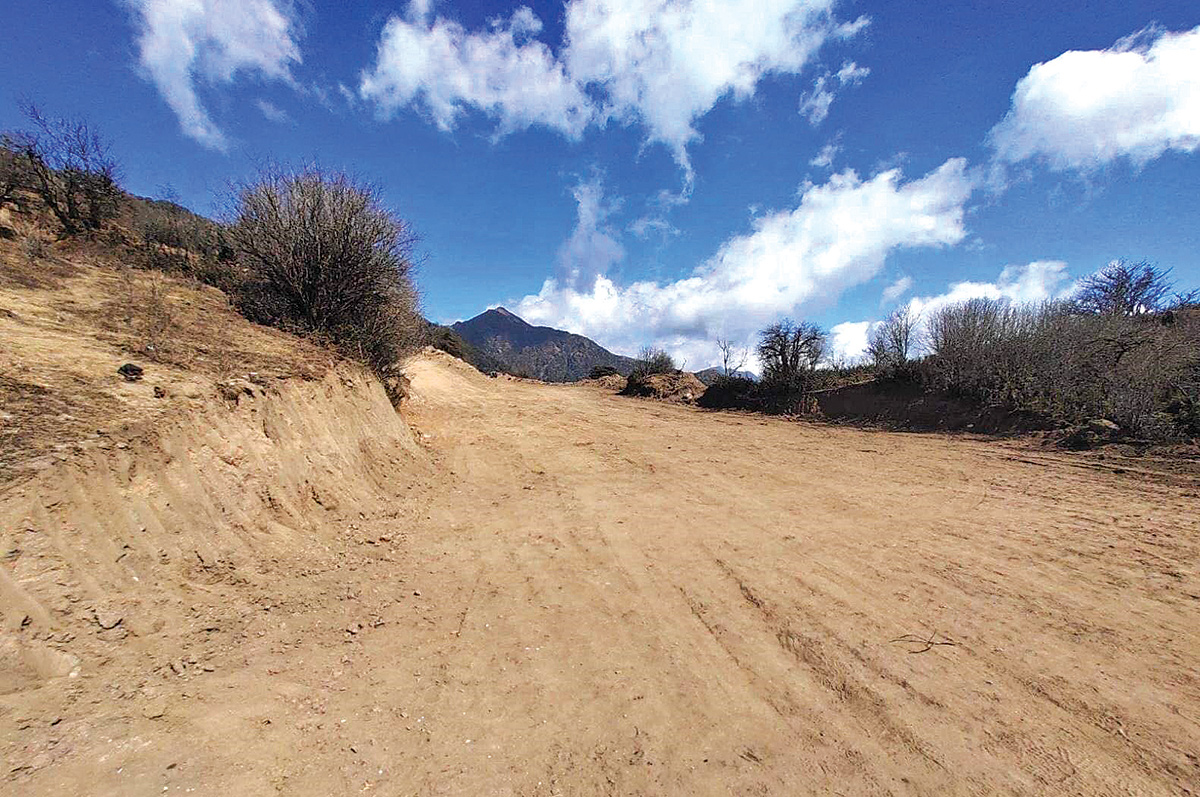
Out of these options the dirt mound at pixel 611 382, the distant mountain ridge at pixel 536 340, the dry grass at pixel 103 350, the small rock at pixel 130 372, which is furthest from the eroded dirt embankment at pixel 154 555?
the distant mountain ridge at pixel 536 340

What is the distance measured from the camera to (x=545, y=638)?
3768 mm

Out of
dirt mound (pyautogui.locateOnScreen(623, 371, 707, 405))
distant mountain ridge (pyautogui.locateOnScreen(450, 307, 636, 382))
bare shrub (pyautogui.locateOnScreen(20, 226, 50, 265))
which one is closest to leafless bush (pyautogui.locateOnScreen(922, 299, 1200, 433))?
dirt mound (pyautogui.locateOnScreen(623, 371, 707, 405))

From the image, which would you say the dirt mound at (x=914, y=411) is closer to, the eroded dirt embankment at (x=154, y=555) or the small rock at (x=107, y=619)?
the eroded dirt embankment at (x=154, y=555)

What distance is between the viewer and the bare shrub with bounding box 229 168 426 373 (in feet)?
28.1

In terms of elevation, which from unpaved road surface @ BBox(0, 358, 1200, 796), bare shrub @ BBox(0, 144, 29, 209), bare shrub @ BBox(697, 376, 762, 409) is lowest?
unpaved road surface @ BBox(0, 358, 1200, 796)

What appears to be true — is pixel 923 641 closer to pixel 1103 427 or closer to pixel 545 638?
pixel 545 638

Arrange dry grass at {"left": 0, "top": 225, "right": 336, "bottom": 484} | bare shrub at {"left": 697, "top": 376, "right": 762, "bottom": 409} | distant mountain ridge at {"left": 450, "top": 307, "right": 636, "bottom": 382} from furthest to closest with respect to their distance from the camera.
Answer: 1. distant mountain ridge at {"left": 450, "top": 307, "right": 636, "bottom": 382}
2. bare shrub at {"left": 697, "top": 376, "right": 762, "bottom": 409}
3. dry grass at {"left": 0, "top": 225, "right": 336, "bottom": 484}

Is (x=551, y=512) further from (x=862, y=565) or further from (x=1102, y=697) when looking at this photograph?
(x=1102, y=697)

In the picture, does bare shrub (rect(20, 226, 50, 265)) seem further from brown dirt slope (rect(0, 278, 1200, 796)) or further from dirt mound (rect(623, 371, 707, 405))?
dirt mound (rect(623, 371, 707, 405))

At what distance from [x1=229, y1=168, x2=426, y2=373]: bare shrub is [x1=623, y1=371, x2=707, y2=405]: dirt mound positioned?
17504 mm

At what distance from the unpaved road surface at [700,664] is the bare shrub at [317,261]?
4.51 meters

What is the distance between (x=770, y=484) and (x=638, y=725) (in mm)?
6010

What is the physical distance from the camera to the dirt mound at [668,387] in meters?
25.0

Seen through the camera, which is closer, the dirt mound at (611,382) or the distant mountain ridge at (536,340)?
the dirt mound at (611,382)
